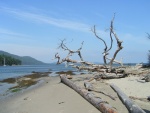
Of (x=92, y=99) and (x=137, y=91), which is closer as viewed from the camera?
(x=92, y=99)

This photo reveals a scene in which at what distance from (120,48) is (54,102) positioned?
29.8 feet

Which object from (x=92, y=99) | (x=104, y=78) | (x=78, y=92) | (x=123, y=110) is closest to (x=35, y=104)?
Result: (x=78, y=92)

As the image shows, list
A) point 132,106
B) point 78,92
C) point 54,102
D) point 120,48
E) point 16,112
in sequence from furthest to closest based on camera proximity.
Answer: point 120,48
point 78,92
point 54,102
point 16,112
point 132,106

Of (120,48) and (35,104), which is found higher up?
(120,48)

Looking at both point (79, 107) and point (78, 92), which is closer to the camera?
point (79, 107)

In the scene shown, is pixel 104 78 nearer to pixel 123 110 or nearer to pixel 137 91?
pixel 137 91

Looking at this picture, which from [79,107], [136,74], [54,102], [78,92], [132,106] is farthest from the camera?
[136,74]

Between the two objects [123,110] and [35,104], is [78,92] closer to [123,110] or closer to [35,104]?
[35,104]

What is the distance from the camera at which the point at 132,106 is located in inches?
313

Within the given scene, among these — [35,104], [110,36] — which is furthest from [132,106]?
[110,36]

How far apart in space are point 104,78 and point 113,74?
68cm

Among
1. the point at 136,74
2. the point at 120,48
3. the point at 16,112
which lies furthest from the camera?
the point at 136,74

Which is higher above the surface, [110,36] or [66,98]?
[110,36]

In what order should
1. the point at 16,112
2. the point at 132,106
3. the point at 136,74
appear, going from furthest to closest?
the point at 136,74
the point at 16,112
the point at 132,106
